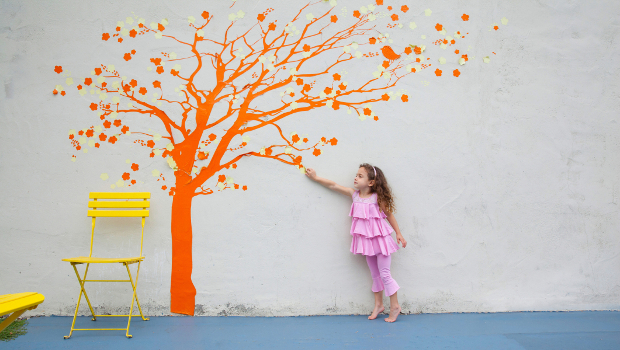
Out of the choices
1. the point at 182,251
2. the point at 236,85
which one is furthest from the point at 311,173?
the point at 182,251

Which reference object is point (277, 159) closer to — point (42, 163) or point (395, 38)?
point (395, 38)

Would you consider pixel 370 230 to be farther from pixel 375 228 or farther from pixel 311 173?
pixel 311 173

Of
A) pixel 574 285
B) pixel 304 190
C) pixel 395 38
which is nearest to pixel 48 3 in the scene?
pixel 304 190

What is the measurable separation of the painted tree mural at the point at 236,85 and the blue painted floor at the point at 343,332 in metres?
0.43

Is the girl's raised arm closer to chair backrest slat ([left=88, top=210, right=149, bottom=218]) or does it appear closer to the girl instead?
the girl

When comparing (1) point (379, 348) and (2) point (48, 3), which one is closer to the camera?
(1) point (379, 348)

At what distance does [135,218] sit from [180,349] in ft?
3.86

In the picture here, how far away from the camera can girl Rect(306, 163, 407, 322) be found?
10.1ft

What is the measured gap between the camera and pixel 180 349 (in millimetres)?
2471

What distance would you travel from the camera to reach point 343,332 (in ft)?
9.11

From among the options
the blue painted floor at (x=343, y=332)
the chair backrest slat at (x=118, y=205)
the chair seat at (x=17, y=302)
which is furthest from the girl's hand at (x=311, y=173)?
the chair seat at (x=17, y=302)

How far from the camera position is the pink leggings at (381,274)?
10.1 ft

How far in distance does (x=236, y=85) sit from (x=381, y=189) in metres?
1.45

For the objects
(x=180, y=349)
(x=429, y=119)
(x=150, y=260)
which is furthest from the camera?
(x=429, y=119)
